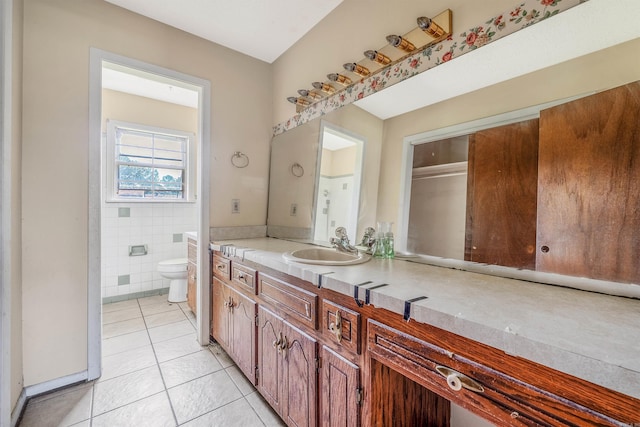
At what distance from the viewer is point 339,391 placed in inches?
37.6

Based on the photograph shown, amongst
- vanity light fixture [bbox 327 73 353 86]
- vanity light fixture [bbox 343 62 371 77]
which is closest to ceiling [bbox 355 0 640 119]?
vanity light fixture [bbox 343 62 371 77]

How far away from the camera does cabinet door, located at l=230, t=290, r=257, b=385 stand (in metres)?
1.48

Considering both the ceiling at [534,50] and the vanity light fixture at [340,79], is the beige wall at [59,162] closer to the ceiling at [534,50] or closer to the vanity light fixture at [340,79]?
the vanity light fixture at [340,79]

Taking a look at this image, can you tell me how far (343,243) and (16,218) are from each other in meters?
1.73

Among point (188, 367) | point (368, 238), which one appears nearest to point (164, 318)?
point (188, 367)

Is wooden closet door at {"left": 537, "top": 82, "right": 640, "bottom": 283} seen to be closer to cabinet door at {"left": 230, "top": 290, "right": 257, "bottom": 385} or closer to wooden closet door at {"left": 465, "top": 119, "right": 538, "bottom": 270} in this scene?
wooden closet door at {"left": 465, "top": 119, "right": 538, "bottom": 270}

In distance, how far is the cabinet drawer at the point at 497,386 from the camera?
46 centimetres

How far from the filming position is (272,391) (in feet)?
4.35

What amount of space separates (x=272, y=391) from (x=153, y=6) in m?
2.44

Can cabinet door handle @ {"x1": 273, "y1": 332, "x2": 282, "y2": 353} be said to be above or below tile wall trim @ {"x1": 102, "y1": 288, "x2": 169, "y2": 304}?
above

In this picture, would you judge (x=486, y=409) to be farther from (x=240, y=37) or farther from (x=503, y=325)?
(x=240, y=37)

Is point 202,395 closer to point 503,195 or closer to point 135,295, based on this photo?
point 503,195

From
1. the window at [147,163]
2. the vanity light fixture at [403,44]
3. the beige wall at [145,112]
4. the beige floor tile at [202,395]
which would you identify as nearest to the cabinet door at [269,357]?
the beige floor tile at [202,395]

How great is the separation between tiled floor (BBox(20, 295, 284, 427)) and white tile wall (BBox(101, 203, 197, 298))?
3.45ft
